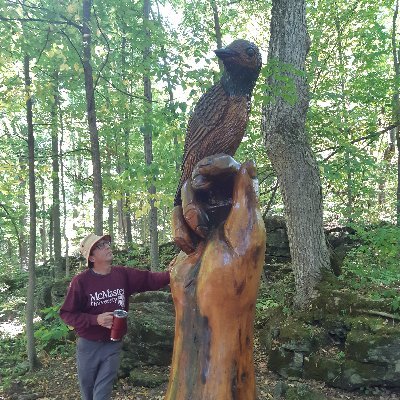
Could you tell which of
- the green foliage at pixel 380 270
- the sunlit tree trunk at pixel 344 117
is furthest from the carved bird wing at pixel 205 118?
the sunlit tree trunk at pixel 344 117

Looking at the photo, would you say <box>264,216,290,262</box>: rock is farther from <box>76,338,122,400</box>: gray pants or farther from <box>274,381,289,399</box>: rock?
<box>76,338,122,400</box>: gray pants

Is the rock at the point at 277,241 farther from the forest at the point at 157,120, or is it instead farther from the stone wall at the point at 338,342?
the stone wall at the point at 338,342

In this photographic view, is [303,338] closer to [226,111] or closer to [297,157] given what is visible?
[297,157]

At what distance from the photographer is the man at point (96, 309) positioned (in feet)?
9.26

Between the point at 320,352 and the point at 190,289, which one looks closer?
the point at 190,289

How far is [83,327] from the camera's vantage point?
2.75 m

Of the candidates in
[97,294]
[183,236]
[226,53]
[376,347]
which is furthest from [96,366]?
[376,347]

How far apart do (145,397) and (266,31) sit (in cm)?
1124

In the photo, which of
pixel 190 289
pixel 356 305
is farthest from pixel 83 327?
pixel 356 305

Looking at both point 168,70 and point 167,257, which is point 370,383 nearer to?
point 168,70

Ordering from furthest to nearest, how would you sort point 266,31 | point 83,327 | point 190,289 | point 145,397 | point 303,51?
point 266,31, point 303,51, point 145,397, point 83,327, point 190,289

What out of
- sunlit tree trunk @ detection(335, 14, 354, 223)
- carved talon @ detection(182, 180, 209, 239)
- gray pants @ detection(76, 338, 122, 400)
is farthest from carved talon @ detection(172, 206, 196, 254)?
sunlit tree trunk @ detection(335, 14, 354, 223)

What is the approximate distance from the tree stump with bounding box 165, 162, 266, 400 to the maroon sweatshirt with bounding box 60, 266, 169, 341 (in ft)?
4.16

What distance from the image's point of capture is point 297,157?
19.9 feet
